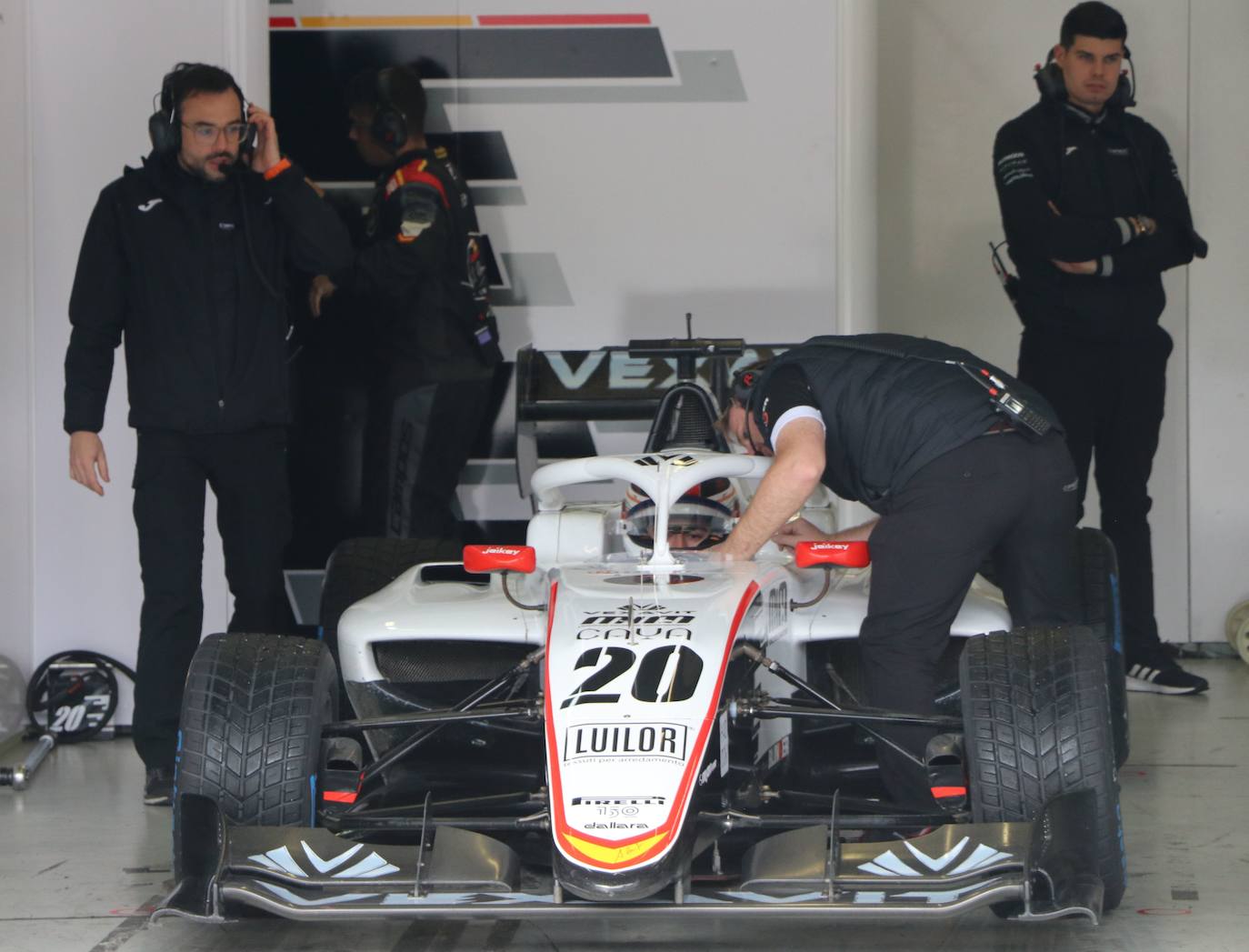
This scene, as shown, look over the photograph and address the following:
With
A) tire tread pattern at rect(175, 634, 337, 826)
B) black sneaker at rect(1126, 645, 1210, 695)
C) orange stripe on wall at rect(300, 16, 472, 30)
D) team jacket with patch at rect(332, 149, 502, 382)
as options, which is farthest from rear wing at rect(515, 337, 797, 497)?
tire tread pattern at rect(175, 634, 337, 826)

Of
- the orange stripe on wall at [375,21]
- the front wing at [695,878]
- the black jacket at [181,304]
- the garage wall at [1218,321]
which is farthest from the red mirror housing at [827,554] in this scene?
the garage wall at [1218,321]

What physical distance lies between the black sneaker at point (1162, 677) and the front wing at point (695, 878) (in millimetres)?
3166

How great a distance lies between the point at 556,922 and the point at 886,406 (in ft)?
4.39

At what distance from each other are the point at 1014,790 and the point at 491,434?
3401 millimetres

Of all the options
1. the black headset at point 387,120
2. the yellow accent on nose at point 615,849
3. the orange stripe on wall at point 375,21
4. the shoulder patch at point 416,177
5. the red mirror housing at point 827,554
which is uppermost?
the orange stripe on wall at point 375,21

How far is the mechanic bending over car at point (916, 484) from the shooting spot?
3865mm

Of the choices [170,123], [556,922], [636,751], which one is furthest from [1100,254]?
[636,751]

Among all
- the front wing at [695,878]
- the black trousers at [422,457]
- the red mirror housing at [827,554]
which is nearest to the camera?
the front wing at [695,878]

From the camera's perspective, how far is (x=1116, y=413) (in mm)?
6137

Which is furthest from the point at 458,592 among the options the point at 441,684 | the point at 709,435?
the point at 709,435

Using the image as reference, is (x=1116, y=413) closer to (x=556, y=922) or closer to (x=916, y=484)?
(x=916, y=484)

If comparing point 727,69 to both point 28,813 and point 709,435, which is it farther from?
point 28,813

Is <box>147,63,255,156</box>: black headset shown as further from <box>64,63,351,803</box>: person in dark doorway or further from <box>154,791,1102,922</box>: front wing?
<box>154,791,1102,922</box>: front wing

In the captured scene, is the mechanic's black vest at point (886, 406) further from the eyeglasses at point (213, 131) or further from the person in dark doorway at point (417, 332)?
the person in dark doorway at point (417, 332)
